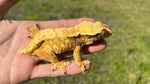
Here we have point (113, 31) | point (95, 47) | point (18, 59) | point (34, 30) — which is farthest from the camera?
point (113, 31)

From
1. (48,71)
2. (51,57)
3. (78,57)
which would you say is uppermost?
(51,57)

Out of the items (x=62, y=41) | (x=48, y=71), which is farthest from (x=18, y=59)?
(x=62, y=41)

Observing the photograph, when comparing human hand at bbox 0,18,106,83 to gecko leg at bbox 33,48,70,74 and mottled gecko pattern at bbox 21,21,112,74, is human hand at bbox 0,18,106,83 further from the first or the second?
mottled gecko pattern at bbox 21,21,112,74

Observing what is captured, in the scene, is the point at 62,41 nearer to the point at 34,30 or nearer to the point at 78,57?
the point at 78,57

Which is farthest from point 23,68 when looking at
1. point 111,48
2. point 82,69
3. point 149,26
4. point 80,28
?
point 149,26

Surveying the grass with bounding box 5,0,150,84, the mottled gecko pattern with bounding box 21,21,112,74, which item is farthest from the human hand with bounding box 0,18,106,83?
the grass with bounding box 5,0,150,84

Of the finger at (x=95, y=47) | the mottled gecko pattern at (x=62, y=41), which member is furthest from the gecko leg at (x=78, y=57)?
the finger at (x=95, y=47)

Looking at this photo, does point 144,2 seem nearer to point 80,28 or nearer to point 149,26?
point 149,26
